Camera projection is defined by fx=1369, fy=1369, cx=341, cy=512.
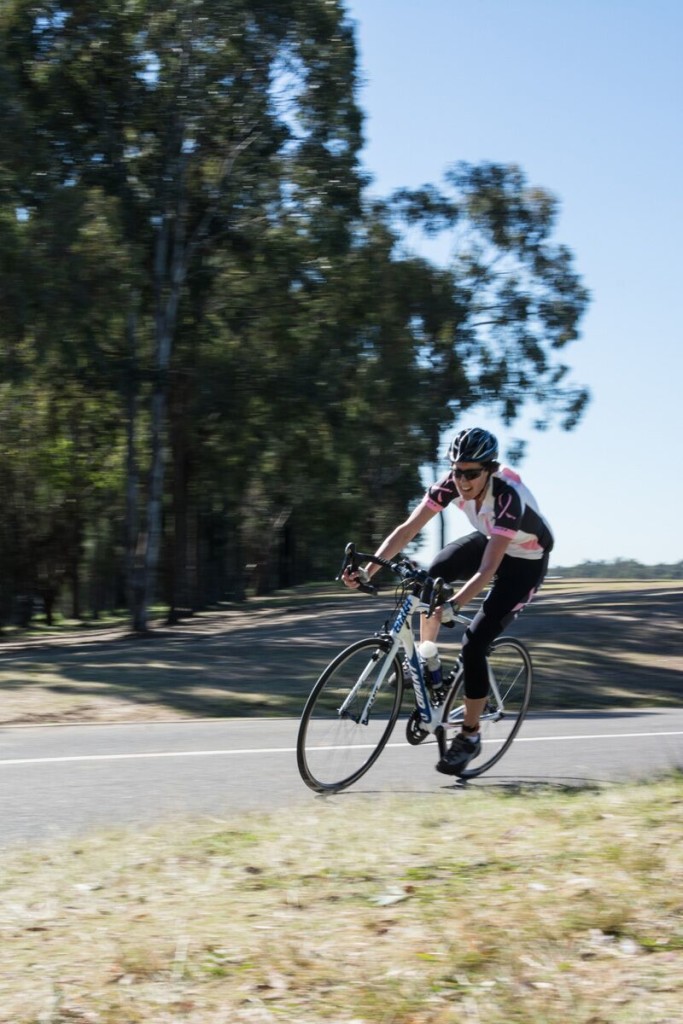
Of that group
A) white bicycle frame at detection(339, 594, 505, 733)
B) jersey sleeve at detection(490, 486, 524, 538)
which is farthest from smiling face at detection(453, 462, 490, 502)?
white bicycle frame at detection(339, 594, 505, 733)

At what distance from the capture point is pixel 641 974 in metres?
3.97

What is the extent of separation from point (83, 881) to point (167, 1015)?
1.52 meters

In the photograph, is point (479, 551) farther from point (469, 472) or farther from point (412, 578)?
point (469, 472)

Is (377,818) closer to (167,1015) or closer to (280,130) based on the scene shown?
(167,1015)

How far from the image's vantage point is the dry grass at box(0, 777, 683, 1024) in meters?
3.78

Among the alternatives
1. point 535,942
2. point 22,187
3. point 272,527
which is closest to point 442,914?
point 535,942

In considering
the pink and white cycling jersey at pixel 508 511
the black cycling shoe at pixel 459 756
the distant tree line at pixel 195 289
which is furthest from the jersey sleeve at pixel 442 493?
the distant tree line at pixel 195 289

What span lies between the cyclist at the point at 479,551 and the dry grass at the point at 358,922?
1505 mm

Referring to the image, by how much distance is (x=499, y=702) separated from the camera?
832 centimetres

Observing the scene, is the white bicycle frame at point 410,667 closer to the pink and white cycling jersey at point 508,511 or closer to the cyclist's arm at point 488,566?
the cyclist's arm at point 488,566

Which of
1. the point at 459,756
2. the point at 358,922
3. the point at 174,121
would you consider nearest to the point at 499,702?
the point at 459,756

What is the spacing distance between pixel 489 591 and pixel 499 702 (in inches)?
38.9

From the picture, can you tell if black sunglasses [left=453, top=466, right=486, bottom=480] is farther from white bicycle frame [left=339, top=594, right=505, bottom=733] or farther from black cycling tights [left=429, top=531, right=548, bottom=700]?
white bicycle frame [left=339, top=594, right=505, bottom=733]

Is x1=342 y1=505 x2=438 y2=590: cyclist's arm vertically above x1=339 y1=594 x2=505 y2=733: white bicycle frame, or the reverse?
Answer: x1=342 y1=505 x2=438 y2=590: cyclist's arm
